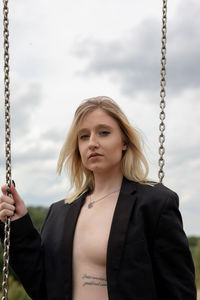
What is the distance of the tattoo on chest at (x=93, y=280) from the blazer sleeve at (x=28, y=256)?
0.44 metres

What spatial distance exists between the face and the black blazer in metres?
0.20

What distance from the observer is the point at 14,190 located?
132 inches

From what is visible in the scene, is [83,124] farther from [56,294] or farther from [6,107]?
[56,294]

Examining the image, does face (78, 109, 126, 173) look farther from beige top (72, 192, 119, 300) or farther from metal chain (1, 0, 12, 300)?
metal chain (1, 0, 12, 300)

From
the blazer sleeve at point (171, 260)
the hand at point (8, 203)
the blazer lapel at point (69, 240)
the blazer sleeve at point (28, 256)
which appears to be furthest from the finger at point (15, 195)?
the blazer sleeve at point (171, 260)

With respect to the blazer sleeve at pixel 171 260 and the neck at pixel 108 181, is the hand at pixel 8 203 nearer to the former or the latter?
the neck at pixel 108 181

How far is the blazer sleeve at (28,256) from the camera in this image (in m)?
3.43

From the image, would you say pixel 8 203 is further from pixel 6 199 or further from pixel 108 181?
pixel 108 181

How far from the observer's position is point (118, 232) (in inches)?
122

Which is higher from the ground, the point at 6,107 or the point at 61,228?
the point at 6,107

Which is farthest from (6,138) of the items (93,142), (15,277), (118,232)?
(15,277)

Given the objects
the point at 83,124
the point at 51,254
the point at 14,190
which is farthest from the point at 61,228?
the point at 83,124

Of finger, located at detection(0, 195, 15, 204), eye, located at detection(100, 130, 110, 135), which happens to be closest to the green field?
finger, located at detection(0, 195, 15, 204)

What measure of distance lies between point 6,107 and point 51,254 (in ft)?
3.22
